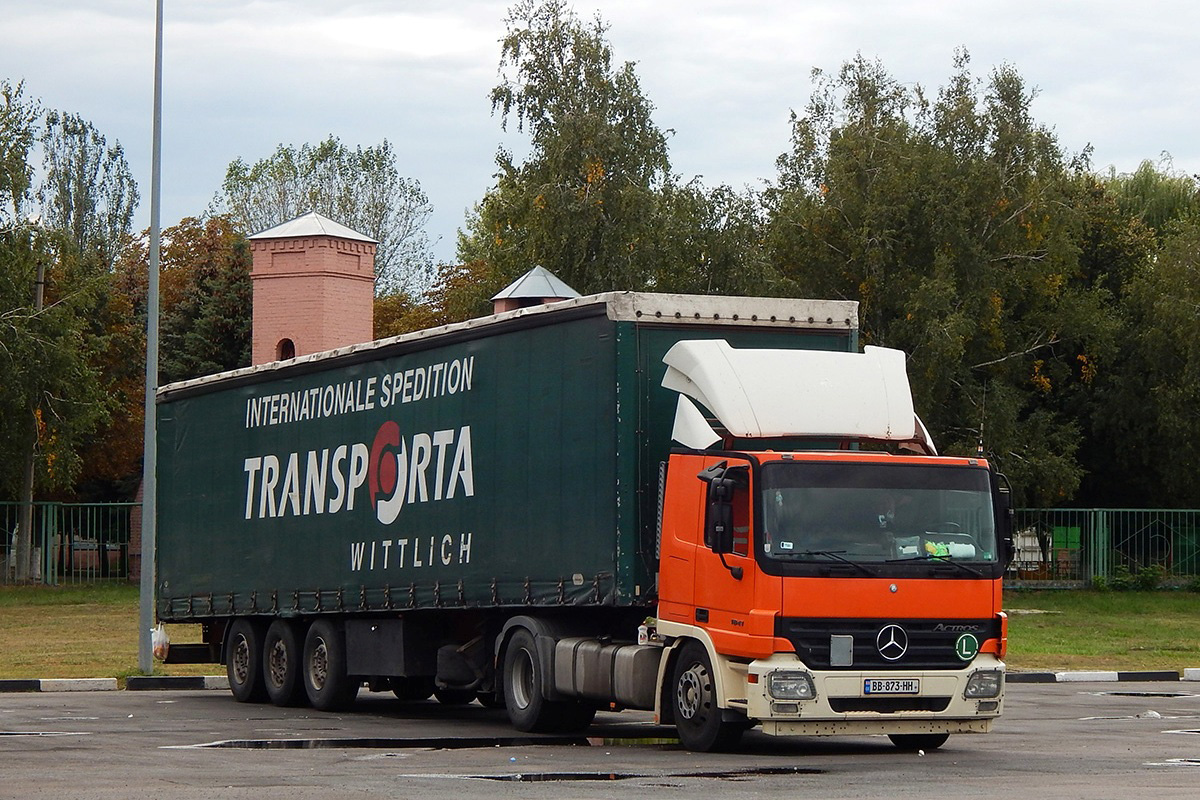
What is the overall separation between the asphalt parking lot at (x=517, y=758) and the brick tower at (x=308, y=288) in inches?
1124

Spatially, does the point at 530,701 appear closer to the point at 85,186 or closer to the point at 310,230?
the point at 310,230

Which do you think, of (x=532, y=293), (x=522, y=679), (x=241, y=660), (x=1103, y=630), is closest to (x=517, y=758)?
(x=522, y=679)

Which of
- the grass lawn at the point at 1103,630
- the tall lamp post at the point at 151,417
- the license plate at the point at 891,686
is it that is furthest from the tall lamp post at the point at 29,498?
the license plate at the point at 891,686

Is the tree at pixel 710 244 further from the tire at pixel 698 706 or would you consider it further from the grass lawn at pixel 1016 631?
the tire at pixel 698 706

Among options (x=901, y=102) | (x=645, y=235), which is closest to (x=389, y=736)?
(x=645, y=235)

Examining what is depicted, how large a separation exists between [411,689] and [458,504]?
15.2 feet

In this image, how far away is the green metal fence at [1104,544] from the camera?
1822 inches

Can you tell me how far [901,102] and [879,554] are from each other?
39.3 meters

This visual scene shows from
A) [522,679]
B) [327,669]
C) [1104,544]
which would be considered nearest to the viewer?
[522,679]

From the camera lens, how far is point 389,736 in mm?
15523

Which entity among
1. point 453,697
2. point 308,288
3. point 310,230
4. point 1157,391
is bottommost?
point 453,697

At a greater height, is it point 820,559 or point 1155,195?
point 1155,195

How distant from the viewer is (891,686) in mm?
13180

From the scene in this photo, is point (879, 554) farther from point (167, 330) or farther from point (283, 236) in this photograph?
point (167, 330)
